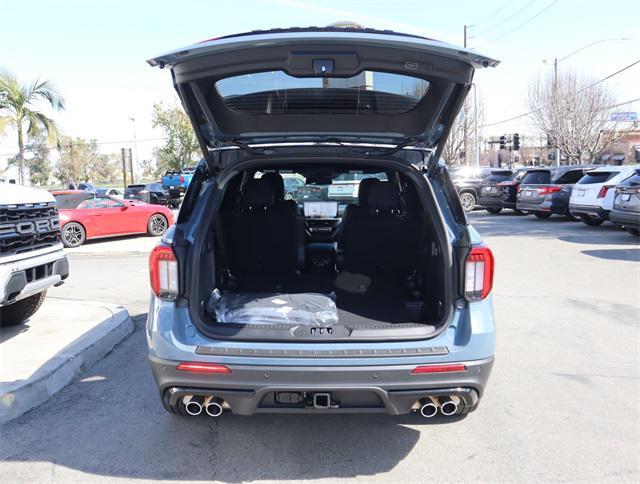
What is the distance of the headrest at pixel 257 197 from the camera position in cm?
478

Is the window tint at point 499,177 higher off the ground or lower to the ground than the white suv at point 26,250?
A: higher

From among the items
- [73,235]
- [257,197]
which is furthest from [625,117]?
[257,197]

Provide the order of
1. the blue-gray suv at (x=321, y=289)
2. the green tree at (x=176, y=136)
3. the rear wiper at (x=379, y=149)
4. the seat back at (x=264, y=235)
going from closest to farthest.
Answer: the blue-gray suv at (x=321, y=289) → the rear wiper at (x=379, y=149) → the seat back at (x=264, y=235) → the green tree at (x=176, y=136)

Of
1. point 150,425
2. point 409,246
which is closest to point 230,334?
point 150,425

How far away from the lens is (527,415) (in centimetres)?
376

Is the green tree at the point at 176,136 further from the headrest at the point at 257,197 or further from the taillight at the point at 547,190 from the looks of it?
the headrest at the point at 257,197

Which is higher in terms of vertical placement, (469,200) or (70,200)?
(70,200)

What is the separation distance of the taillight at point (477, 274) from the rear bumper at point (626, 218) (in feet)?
30.8

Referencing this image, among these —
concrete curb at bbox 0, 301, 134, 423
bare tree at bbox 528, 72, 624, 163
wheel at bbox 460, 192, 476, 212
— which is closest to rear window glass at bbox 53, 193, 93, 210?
concrete curb at bbox 0, 301, 134, 423

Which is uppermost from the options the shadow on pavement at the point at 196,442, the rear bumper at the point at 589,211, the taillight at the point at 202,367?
the rear bumper at the point at 589,211

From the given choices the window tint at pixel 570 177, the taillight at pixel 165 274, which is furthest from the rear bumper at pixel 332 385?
the window tint at pixel 570 177

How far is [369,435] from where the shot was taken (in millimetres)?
3506

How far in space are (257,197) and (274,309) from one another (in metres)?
1.57

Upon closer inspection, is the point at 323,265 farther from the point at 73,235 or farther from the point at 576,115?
the point at 576,115
